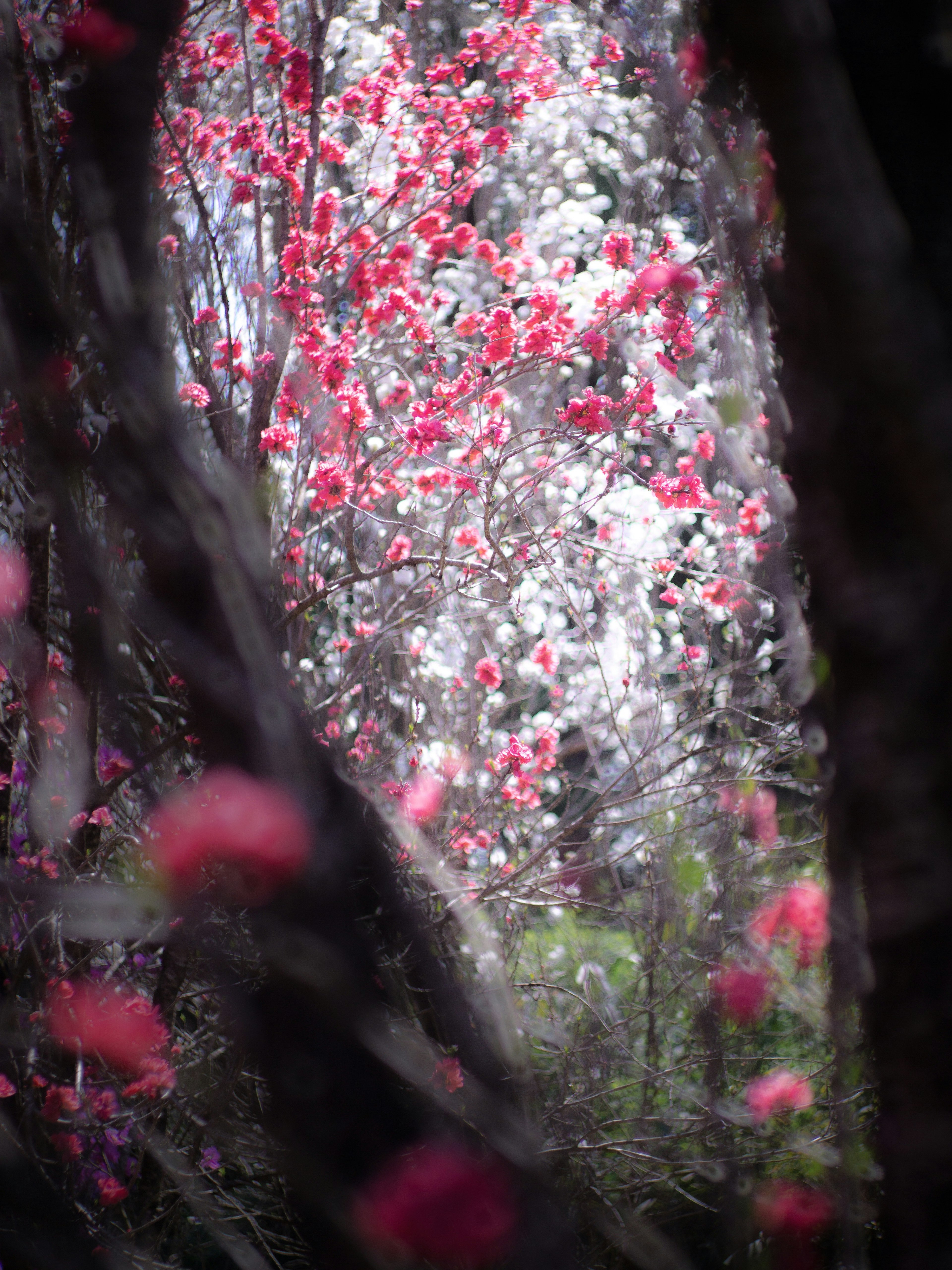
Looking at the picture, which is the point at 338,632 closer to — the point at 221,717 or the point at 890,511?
the point at 221,717

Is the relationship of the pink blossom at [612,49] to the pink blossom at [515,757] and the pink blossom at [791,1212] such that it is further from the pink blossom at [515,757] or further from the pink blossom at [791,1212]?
the pink blossom at [791,1212]

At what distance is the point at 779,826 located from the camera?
130 inches

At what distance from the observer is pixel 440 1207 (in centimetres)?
117

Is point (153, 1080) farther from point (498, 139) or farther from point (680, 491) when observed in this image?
point (498, 139)

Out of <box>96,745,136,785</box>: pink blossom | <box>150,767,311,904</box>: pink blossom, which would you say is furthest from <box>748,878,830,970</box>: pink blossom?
<box>96,745,136,785</box>: pink blossom

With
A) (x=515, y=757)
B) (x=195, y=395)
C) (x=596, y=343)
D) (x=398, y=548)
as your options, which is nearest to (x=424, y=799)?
(x=515, y=757)

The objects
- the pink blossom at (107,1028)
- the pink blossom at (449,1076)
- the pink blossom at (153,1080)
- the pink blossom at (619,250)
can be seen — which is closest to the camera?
the pink blossom at (449,1076)

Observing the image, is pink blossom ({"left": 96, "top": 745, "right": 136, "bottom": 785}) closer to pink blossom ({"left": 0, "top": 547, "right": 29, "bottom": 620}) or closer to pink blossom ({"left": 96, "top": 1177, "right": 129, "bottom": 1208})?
pink blossom ({"left": 0, "top": 547, "right": 29, "bottom": 620})

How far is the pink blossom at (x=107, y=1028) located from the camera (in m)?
2.35

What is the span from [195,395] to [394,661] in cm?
155

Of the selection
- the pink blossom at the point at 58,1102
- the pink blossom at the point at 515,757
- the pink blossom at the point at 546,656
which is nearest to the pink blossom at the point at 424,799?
the pink blossom at the point at 515,757

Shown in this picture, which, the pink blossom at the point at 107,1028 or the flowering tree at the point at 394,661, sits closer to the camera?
the flowering tree at the point at 394,661

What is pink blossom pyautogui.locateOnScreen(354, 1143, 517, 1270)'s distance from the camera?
40.0 inches

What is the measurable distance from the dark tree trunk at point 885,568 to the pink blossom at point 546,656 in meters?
2.45
